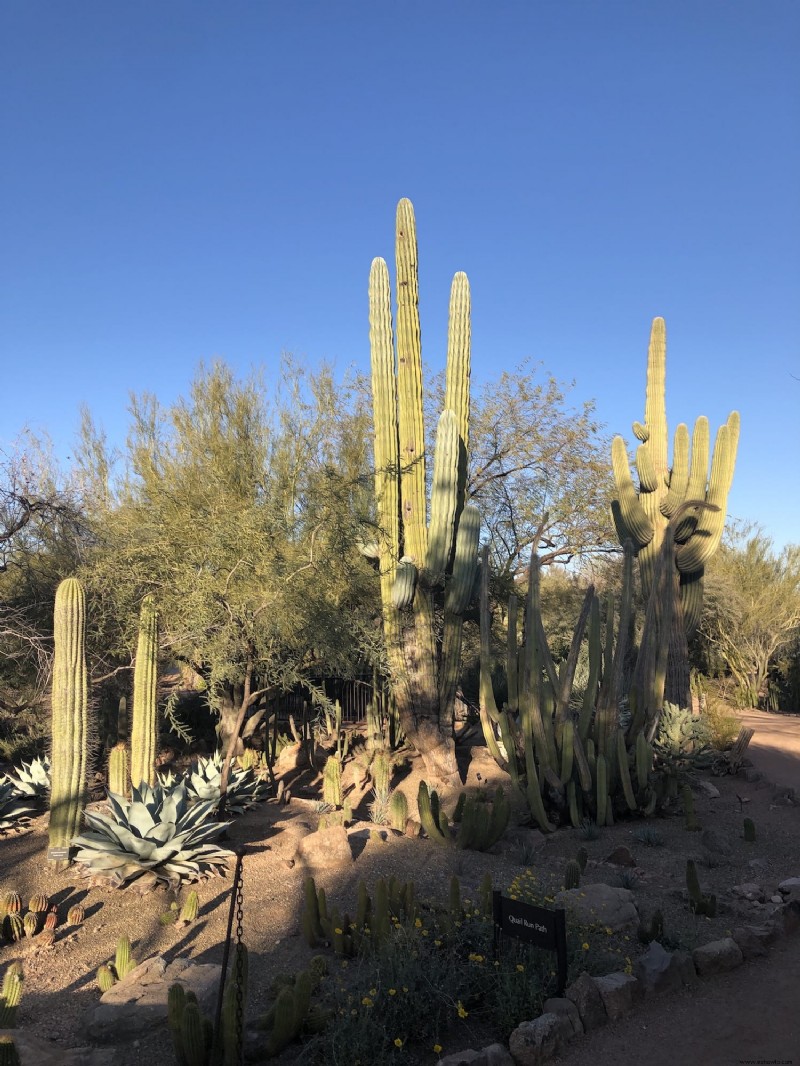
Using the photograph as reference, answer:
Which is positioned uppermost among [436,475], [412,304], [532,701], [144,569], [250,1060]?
[412,304]

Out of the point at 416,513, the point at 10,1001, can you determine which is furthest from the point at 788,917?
the point at 416,513

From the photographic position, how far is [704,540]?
42.6ft

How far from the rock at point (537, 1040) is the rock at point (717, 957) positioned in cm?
128

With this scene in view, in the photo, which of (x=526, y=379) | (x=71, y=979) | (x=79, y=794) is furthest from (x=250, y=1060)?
(x=526, y=379)

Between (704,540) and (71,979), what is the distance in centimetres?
1082

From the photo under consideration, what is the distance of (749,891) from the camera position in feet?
20.6

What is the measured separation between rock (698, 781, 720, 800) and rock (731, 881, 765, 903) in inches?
134

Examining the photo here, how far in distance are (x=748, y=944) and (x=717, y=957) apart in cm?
42

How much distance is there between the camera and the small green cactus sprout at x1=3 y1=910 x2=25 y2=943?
5.39 m

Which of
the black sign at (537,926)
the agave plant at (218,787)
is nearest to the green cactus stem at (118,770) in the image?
the agave plant at (218,787)

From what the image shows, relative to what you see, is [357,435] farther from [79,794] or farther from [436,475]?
[79,794]

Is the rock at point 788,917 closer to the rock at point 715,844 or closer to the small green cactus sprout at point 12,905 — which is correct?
the rock at point 715,844

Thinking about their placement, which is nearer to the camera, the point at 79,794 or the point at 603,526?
the point at 79,794

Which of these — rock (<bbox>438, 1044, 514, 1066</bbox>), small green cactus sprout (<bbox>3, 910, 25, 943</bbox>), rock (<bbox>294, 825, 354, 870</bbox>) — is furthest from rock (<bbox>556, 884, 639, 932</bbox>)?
small green cactus sprout (<bbox>3, 910, 25, 943</bbox>)
